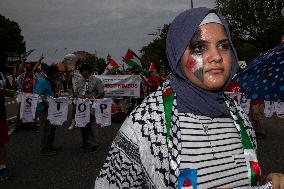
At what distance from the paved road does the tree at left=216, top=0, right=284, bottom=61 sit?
41.5m

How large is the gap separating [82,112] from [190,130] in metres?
7.74

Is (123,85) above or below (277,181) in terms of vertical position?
above

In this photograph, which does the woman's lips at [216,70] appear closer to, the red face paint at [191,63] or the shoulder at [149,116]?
the red face paint at [191,63]

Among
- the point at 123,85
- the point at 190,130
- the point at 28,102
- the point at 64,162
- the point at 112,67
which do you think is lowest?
the point at 64,162

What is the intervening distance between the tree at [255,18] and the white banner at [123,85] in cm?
3603

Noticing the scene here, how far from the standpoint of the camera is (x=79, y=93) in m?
9.59

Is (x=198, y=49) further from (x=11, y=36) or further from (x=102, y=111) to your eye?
(x=11, y=36)

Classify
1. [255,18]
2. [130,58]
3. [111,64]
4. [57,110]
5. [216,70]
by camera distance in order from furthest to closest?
[255,18] < [111,64] < [130,58] < [57,110] < [216,70]

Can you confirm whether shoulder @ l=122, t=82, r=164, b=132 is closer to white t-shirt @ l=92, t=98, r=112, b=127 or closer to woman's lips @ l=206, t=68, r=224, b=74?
woman's lips @ l=206, t=68, r=224, b=74

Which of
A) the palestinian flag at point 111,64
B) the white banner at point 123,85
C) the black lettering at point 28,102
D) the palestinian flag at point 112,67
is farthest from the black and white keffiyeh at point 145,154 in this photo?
the palestinian flag at point 111,64

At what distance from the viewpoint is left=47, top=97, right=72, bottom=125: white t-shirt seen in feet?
29.1

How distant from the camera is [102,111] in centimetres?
964

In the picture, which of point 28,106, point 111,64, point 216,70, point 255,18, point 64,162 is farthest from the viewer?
point 255,18

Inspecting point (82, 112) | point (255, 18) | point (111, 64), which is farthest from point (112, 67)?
point (255, 18)
